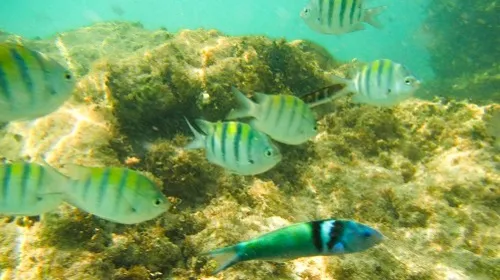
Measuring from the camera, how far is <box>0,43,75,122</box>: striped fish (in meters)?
2.39

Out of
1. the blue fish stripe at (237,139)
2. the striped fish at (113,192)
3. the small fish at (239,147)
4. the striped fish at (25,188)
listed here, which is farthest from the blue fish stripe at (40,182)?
the blue fish stripe at (237,139)

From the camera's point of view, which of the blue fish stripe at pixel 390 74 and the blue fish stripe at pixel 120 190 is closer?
the blue fish stripe at pixel 120 190

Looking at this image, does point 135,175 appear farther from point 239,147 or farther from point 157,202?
point 239,147

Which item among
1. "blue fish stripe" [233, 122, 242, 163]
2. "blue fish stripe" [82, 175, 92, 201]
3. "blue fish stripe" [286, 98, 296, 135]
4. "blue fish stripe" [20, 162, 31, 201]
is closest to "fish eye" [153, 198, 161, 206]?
"blue fish stripe" [82, 175, 92, 201]

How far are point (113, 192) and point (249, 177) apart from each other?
2.51m

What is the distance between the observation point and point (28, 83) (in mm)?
2451

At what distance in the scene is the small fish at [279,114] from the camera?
3.09m

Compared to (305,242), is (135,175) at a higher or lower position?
higher

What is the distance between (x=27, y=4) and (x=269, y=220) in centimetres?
16739

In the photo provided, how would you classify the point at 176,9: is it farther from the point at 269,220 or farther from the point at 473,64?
the point at 269,220

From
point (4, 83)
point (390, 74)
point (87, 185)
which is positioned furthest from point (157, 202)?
point (390, 74)

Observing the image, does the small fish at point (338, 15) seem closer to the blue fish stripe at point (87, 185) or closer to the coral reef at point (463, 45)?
the blue fish stripe at point (87, 185)

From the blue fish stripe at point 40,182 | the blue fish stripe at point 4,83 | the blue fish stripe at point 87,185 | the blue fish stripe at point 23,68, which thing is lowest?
the blue fish stripe at point 87,185

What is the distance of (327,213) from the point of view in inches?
181
